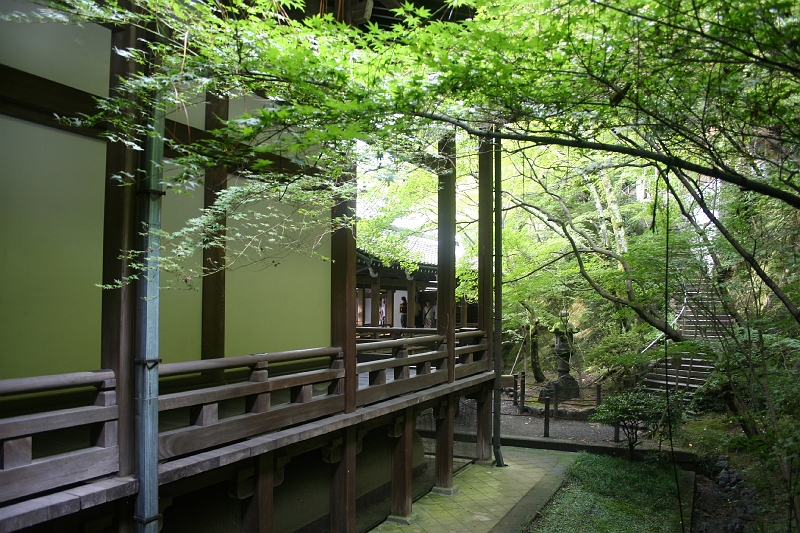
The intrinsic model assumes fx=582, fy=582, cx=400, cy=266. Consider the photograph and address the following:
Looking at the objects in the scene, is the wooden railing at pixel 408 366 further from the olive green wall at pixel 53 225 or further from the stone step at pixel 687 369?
the stone step at pixel 687 369

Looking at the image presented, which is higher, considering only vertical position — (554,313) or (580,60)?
(580,60)

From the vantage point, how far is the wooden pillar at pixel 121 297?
4.38 m

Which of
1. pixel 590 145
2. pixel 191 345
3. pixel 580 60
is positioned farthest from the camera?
pixel 191 345

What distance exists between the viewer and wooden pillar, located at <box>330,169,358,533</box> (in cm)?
720

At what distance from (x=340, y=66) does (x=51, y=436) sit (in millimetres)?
4246

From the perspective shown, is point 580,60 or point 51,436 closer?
point 580,60

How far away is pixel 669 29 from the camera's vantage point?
4527mm

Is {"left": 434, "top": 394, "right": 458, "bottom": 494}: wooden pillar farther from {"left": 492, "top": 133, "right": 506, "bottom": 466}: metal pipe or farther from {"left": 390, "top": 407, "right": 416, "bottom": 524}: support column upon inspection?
{"left": 492, "top": 133, "right": 506, "bottom": 466}: metal pipe

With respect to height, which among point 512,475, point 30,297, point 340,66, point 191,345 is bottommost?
point 512,475

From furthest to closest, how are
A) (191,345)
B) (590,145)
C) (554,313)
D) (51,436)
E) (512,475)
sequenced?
1. (554,313)
2. (512,475)
3. (191,345)
4. (51,436)
5. (590,145)

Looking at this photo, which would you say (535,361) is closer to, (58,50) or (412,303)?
(412,303)

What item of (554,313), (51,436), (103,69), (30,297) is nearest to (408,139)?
(103,69)

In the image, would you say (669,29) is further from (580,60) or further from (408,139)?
(408,139)

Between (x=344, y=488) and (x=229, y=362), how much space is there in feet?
8.98
